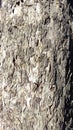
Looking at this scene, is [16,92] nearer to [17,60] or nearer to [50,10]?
[17,60]

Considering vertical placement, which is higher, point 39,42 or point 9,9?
point 9,9

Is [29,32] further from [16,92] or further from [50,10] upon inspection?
[16,92]

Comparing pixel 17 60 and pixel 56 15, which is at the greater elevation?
pixel 56 15

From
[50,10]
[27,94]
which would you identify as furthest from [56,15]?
[27,94]

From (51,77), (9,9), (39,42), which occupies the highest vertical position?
(9,9)

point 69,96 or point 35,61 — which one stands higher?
point 35,61

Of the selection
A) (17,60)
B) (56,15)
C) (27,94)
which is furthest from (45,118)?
(56,15)
